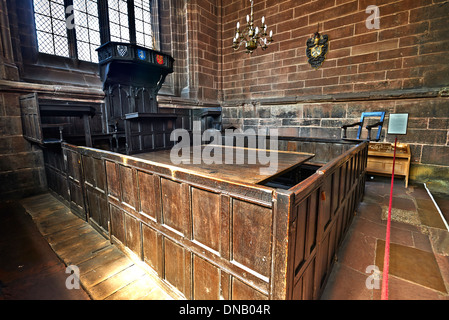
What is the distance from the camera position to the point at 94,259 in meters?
2.20

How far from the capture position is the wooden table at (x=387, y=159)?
153 inches

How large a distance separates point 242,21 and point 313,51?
250 cm

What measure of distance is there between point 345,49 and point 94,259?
6.00 meters

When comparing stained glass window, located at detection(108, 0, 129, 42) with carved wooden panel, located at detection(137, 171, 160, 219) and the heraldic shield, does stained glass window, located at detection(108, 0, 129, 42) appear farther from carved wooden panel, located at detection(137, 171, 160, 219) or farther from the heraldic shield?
carved wooden panel, located at detection(137, 171, 160, 219)

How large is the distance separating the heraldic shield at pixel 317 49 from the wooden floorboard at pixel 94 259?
560cm

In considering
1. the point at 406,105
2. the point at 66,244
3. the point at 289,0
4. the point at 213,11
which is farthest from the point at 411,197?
the point at 213,11

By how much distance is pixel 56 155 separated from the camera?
138 inches

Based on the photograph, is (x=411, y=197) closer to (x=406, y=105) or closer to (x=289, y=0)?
(x=406, y=105)

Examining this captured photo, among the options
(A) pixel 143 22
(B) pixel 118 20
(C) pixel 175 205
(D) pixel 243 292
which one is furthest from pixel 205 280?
(A) pixel 143 22

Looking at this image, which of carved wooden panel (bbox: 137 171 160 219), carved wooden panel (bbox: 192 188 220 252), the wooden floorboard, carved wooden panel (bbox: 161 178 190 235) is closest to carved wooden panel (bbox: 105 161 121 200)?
carved wooden panel (bbox: 137 171 160 219)

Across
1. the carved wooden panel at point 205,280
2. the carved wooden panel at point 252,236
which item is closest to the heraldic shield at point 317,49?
the carved wooden panel at point 252,236

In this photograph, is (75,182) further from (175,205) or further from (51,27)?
(51,27)

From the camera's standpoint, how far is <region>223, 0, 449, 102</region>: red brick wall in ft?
13.1

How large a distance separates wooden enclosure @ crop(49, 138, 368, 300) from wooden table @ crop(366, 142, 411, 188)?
2.45m
